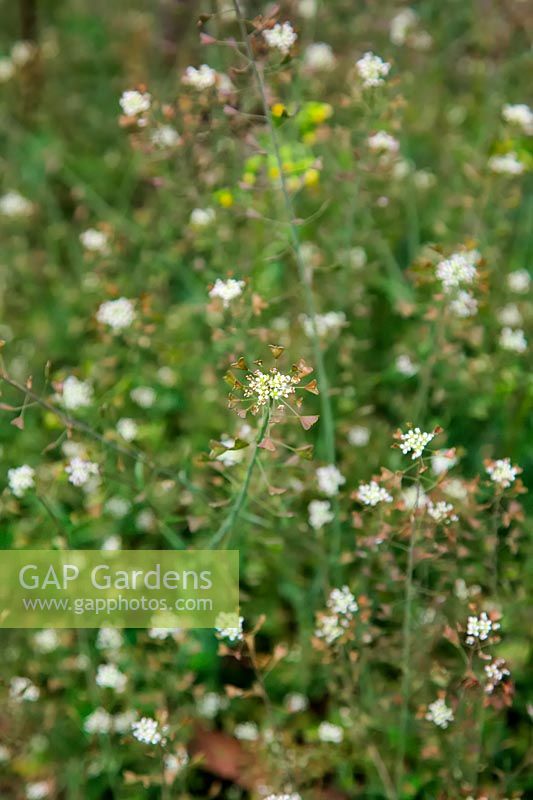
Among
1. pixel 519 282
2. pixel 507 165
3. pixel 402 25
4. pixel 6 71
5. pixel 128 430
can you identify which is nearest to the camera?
pixel 128 430

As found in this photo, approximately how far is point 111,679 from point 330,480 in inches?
30.2

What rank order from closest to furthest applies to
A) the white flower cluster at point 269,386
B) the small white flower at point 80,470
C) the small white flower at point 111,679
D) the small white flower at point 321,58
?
the white flower cluster at point 269,386 < the small white flower at point 80,470 < the small white flower at point 111,679 < the small white flower at point 321,58

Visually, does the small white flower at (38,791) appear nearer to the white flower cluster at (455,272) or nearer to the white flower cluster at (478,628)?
the white flower cluster at (478,628)

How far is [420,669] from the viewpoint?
2.22 m

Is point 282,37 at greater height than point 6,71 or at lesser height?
lesser

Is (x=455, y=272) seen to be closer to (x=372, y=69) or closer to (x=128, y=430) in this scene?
(x=372, y=69)

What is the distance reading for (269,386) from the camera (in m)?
1.58

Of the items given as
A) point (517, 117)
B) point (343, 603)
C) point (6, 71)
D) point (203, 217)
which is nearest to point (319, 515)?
point (343, 603)

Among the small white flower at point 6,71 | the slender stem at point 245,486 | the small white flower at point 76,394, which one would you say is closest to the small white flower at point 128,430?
the small white flower at point 76,394

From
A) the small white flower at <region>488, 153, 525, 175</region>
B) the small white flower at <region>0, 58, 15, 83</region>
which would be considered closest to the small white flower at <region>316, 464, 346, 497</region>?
the small white flower at <region>488, 153, 525, 175</region>

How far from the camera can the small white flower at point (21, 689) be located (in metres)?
2.03

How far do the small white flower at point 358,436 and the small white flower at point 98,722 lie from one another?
41.5 inches

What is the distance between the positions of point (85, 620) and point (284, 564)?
607 mm

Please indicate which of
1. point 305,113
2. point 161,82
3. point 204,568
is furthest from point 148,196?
point 204,568
